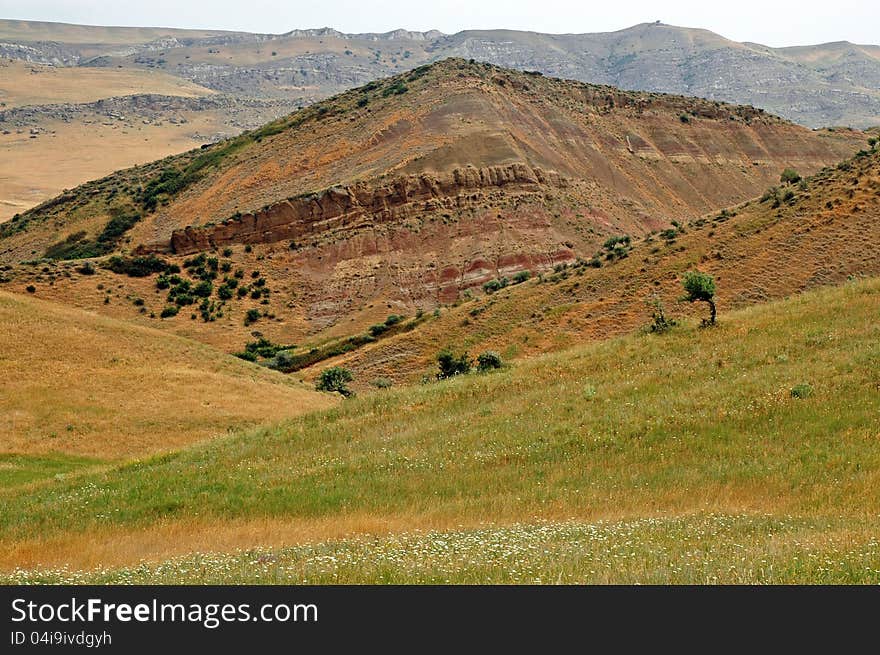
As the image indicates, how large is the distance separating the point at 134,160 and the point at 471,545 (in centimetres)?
15560

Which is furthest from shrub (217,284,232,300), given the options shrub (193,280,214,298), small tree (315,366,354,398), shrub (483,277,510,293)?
small tree (315,366,354,398)

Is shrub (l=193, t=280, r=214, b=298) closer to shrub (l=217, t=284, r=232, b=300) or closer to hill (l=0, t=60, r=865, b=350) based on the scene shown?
shrub (l=217, t=284, r=232, b=300)

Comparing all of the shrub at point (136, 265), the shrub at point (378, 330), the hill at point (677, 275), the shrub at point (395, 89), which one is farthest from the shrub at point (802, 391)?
the shrub at point (395, 89)

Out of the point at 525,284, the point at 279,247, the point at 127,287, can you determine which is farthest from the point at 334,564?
the point at 279,247

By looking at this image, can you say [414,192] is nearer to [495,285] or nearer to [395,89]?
[495,285]

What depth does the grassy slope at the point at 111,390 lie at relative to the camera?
23.8 meters

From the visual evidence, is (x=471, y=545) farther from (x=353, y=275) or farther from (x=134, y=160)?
(x=134, y=160)

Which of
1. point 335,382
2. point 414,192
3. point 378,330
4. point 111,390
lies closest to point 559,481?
point 111,390

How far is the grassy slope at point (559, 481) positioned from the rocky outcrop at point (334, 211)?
3987 centimetres

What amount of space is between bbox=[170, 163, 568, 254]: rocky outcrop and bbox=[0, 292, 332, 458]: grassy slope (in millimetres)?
22049

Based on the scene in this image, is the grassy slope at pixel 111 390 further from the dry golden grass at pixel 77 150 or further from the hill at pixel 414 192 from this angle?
the dry golden grass at pixel 77 150

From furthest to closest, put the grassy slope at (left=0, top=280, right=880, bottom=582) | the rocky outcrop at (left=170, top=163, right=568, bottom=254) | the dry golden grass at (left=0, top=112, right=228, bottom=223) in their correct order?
the dry golden grass at (left=0, top=112, right=228, bottom=223), the rocky outcrop at (left=170, top=163, right=568, bottom=254), the grassy slope at (left=0, top=280, right=880, bottom=582)

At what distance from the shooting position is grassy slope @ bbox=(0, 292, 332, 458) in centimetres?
2377

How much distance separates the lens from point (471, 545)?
9242 millimetres
